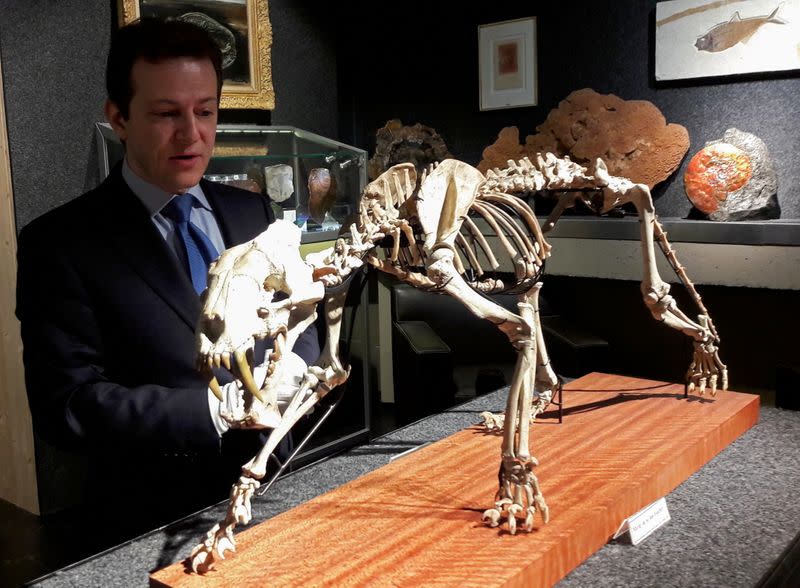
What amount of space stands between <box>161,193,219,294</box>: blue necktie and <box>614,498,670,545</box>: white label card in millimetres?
1079

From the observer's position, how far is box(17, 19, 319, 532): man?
4.75 ft

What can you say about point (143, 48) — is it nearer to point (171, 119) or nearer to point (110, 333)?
point (171, 119)

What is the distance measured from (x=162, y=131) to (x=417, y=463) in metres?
1.07

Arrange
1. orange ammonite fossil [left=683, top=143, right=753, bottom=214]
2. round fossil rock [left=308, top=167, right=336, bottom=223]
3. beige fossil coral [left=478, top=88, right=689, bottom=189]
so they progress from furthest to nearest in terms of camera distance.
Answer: beige fossil coral [left=478, top=88, right=689, bottom=189], orange ammonite fossil [left=683, top=143, right=753, bottom=214], round fossil rock [left=308, top=167, right=336, bottom=223]

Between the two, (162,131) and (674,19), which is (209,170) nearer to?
(162,131)

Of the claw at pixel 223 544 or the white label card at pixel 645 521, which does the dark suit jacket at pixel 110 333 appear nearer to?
the claw at pixel 223 544

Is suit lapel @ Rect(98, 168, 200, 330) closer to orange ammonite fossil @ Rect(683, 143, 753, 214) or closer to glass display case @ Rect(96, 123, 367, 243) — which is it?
glass display case @ Rect(96, 123, 367, 243)

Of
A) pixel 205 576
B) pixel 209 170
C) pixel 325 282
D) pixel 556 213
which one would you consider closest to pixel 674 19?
pixel 556 213

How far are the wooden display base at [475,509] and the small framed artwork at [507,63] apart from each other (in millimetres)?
1952

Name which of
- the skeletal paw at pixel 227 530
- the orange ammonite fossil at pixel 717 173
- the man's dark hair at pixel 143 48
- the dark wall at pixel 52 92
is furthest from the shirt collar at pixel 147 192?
the orange ammonite fossil at pixel 717 173

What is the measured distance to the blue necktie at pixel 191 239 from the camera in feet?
5.26

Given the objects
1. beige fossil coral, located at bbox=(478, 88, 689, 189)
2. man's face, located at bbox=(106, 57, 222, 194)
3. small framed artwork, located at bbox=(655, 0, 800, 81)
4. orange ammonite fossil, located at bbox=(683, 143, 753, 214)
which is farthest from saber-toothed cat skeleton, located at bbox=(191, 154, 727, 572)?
small framed artwork, located at bbox=(655, 0, 800, 81)

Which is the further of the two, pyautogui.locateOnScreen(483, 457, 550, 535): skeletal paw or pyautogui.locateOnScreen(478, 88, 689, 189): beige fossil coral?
pyautogui.locateOnScreen(478, 88, 689, 189): beige fossil coral

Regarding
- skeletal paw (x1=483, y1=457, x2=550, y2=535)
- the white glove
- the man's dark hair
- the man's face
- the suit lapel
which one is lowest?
skeletal paw (x1=483, y1=457, x2=550, y2=535)
